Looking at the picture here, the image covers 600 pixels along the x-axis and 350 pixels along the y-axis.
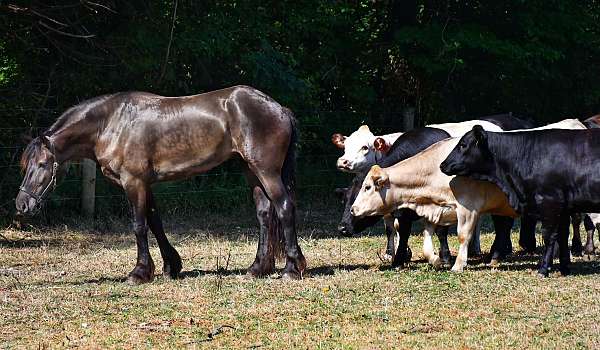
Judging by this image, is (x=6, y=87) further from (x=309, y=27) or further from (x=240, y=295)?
(x=240, y=295)

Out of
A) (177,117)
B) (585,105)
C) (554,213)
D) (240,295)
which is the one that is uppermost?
(585,105)

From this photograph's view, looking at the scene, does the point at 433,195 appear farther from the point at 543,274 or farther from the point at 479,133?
the point at 543,274

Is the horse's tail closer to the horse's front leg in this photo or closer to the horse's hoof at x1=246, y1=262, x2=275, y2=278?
the horse's hoof at x1=246, y1=262, x2=275, y2=278

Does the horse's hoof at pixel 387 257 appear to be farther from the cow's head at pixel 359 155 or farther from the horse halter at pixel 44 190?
the horse halter at pixel 44 190

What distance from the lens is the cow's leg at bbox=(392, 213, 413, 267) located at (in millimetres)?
12383

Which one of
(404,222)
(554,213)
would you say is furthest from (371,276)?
(554,213)

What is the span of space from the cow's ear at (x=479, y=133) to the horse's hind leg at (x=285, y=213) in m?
2.07

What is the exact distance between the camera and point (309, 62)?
22.3 m

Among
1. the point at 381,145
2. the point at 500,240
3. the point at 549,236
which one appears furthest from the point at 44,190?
the point at 549,236

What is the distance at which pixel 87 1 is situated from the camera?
16.5 m

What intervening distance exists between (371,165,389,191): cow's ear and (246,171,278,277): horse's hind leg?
1.19m

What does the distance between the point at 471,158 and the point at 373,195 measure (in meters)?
1.16

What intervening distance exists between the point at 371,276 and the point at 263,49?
797 cm

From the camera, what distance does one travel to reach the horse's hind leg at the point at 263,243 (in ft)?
38.4
